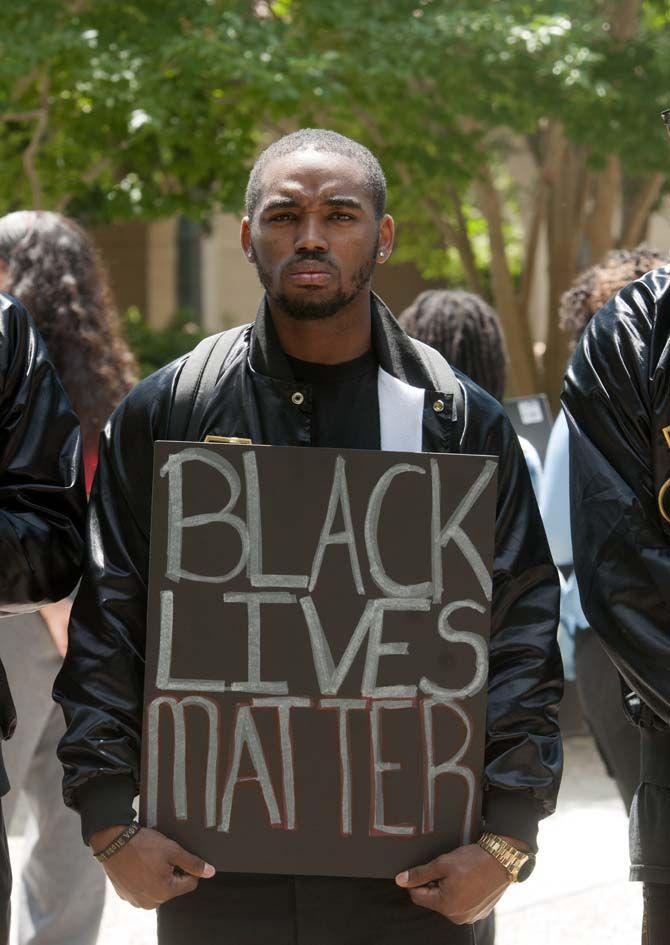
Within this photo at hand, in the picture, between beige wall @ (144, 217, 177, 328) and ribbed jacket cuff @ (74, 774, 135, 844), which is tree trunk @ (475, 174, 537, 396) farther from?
ribbed jacket cuff @ (74, 774, 135, 844)

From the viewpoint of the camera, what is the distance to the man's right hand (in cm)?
249

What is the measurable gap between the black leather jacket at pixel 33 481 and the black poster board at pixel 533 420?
3.08 meters

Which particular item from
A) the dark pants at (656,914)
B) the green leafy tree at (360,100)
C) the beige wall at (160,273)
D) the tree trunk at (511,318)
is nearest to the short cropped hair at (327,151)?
the dark pants at (656,914)

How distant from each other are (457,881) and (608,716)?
157 centimetres

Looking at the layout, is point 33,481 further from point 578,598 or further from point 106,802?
point 578,598

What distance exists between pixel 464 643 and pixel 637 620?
11.8 inches

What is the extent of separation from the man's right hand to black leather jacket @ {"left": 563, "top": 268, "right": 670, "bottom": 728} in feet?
2.66

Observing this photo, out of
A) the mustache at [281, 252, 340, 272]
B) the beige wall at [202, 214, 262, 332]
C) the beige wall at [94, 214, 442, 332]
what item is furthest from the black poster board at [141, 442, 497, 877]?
the beige wall at [202, 214, 262, 332]

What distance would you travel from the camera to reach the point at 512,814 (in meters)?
2.55

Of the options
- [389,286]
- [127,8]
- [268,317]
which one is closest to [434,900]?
[268,317]

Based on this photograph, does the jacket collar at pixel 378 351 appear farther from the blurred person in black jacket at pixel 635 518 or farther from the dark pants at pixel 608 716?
the dark pants at pixel 608 716

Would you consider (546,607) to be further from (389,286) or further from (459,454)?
(389,286)

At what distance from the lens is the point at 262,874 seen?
2.59 m

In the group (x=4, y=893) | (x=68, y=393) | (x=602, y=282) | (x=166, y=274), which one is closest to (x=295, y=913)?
(x=4, y=893)
